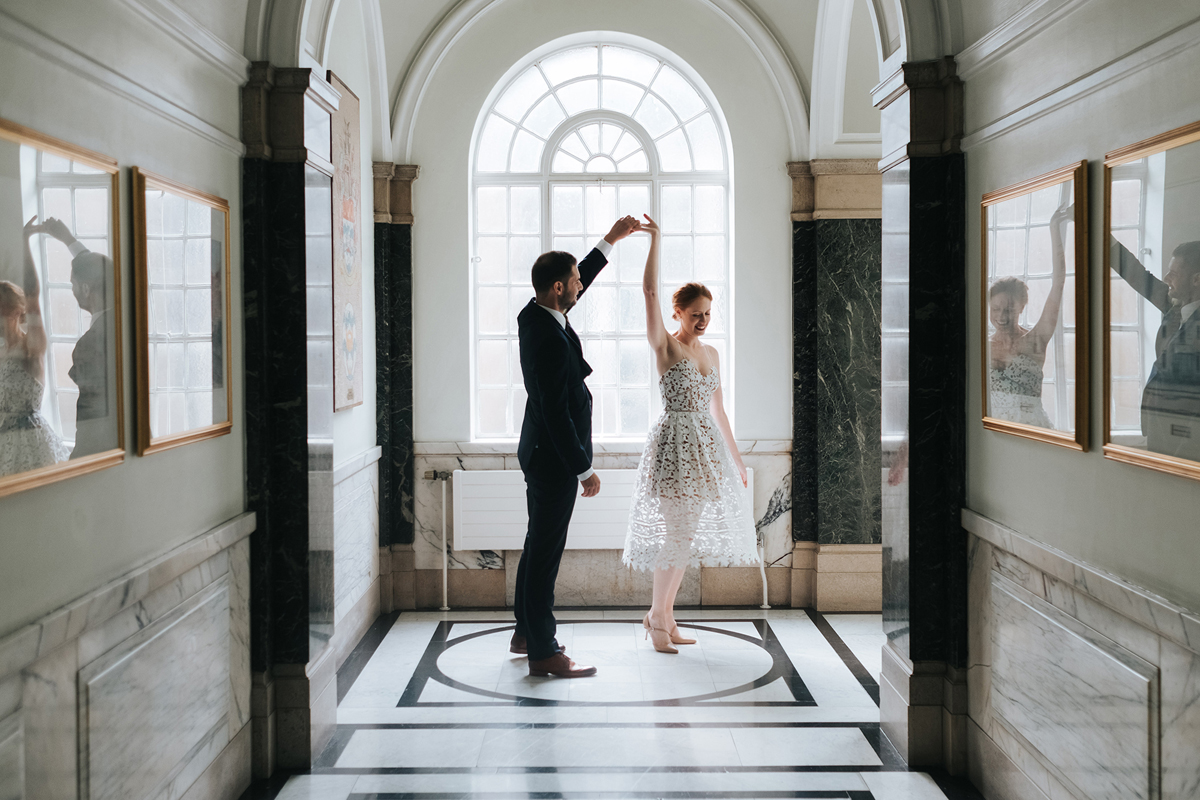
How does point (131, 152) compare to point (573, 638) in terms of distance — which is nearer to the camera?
point (131, 152)

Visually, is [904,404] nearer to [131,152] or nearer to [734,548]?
[734,548]

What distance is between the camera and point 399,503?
5551 millimetres

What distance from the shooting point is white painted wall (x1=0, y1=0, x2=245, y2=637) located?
79.8 inches

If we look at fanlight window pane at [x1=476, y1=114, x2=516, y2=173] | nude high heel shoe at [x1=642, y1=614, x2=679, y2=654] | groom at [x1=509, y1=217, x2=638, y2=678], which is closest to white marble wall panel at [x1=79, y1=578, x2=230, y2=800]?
groom at [x1=509, y1=217, x2=638, y2=678]

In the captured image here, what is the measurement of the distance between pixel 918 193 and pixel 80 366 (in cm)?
267

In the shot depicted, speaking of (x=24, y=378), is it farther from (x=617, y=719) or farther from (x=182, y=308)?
(x=617, y=719)

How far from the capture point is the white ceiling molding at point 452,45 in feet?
17.8

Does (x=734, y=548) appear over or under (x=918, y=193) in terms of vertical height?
under

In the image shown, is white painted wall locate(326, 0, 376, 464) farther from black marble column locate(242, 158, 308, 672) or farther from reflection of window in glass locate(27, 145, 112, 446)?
reflection of window in glass locate(27, 145, 112, 446)

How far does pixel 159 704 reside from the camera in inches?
104

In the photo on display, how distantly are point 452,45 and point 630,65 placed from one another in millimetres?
1057

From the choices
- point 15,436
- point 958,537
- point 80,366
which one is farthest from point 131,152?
point 958,537

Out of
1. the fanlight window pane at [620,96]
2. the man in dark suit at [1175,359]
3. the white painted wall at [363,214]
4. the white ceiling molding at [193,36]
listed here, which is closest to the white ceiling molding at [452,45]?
the white painted wall at [363,214]

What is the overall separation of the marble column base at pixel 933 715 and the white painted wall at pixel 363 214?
2.76 meters
